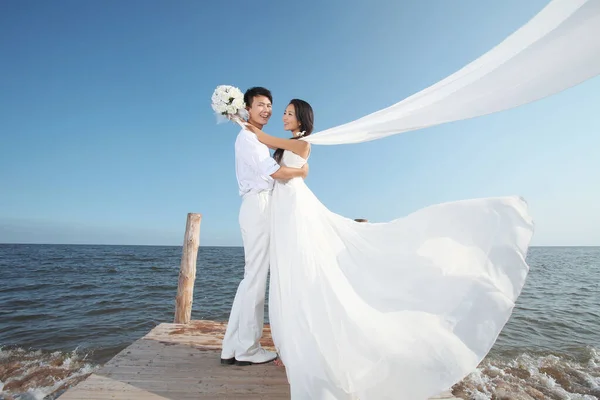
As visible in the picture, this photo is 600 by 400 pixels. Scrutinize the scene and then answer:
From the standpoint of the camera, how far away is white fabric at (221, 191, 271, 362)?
333 centimetres

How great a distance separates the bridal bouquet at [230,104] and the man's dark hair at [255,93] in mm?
54

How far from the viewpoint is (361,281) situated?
9.45 feet

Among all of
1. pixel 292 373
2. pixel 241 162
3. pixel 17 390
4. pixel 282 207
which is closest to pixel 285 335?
pixel 292 373

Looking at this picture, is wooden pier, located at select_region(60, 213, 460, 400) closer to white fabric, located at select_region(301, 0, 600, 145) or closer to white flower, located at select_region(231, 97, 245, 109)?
white fabric, located at select_region(301, 0, 600, 145)

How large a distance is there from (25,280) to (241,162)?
21.5 meters

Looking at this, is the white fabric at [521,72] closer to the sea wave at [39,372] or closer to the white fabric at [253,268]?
the white fabric at [253,268]

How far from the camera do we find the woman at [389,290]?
223 cm

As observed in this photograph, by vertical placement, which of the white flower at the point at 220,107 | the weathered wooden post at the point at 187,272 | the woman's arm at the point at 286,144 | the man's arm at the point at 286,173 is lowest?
the weathered wooden post at the point at 187,272

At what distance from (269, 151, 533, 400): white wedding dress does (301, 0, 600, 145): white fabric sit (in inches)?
29.7

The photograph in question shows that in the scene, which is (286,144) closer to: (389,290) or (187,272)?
(389,290)

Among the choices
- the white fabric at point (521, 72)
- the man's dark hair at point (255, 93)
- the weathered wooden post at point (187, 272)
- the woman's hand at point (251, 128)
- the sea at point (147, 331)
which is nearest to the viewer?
the white fabric at point (521, 72)

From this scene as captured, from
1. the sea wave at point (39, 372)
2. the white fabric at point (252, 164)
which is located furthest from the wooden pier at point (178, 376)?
the sea wave at point (39, 372)

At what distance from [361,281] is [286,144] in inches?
56.8

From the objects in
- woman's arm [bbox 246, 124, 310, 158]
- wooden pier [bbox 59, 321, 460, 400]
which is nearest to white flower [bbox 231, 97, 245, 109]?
woman's arm [bbox 246, 124, 310, 158]
